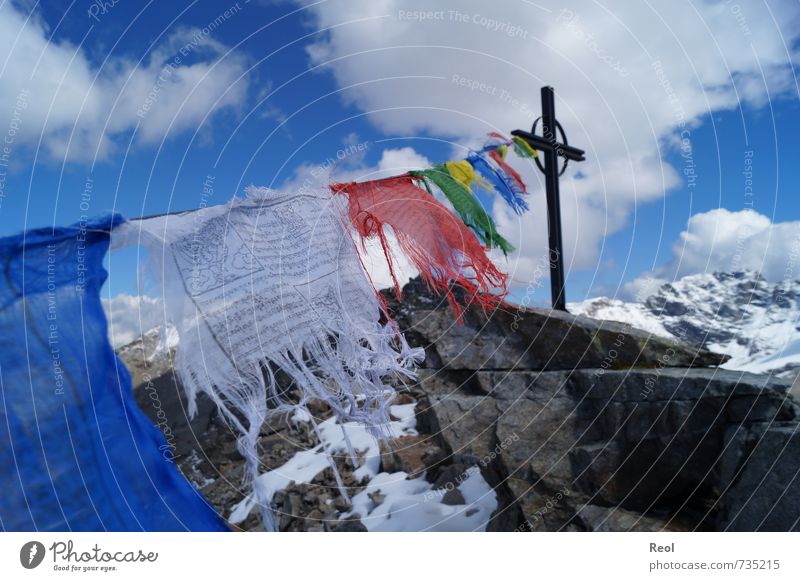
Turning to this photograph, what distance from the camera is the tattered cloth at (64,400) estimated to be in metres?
2.38

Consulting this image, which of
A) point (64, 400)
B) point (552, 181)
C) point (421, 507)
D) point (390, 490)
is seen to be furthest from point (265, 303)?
point (552, 181)

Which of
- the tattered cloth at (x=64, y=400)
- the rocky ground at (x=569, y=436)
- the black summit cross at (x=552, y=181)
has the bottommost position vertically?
the rocky ground at (x=569, y=436)

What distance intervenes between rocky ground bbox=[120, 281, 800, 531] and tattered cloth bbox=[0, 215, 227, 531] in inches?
16.8

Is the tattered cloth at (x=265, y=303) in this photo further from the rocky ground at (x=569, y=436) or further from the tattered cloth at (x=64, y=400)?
the rocky ground at (x=569, y=436)

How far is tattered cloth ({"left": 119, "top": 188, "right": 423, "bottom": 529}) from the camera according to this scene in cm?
253

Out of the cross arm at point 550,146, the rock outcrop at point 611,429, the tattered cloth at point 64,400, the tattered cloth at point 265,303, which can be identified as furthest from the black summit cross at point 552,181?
the tattered cloth at point 64,400

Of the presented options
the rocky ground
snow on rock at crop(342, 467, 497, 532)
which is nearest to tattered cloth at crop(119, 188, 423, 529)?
the rocky ground

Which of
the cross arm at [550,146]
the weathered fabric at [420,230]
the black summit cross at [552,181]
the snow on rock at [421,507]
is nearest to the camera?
the weathered fabric at [420,230]

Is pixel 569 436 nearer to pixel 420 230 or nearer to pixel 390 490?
pixel 390 490

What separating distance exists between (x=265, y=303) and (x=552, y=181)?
3038 millimetres

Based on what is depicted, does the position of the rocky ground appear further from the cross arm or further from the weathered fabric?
the cross arm

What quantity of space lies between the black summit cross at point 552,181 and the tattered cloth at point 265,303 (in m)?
2.07

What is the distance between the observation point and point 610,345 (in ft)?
14.1
